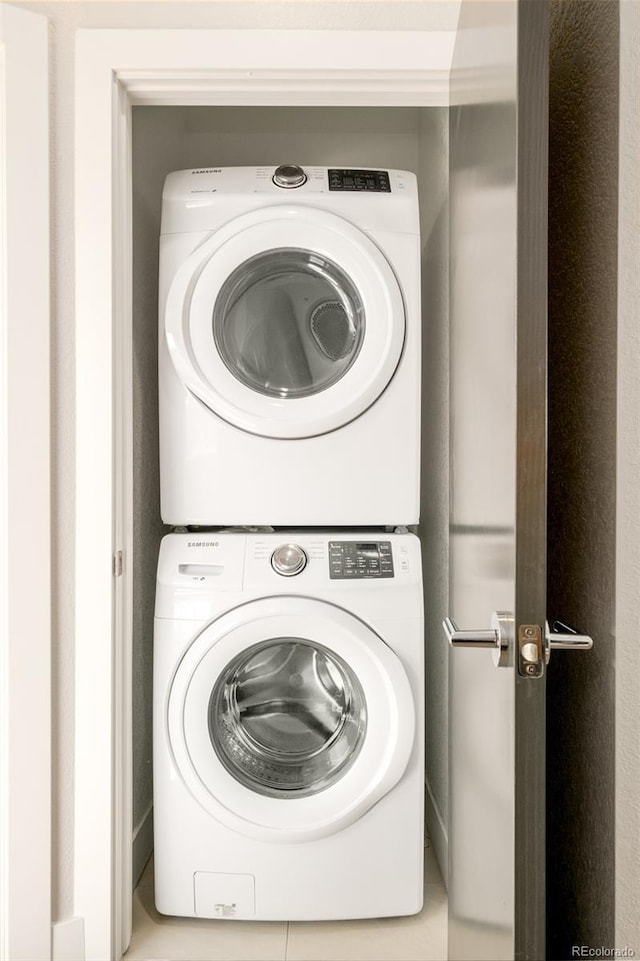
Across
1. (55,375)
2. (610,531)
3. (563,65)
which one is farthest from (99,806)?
(563,65)

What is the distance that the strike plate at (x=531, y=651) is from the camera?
2.26 feet

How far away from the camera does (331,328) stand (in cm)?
172

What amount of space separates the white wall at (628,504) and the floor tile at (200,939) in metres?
1.09

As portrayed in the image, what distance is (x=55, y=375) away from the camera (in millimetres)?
1469

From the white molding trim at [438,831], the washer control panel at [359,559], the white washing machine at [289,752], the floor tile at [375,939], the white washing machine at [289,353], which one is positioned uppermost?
the white washing machine at [289,353]

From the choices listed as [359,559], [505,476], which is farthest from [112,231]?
[505,476]

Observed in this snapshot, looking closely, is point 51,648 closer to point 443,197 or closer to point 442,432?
point 442,432

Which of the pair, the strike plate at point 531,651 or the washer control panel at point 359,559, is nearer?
the strike plate at point 531,651

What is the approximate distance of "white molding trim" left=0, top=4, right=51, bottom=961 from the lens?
141 centimetres

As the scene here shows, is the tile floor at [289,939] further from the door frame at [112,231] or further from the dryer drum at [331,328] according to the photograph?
the dryer drum at [331,328]

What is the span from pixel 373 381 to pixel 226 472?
15.9 inches

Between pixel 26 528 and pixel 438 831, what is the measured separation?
1.34 metres
